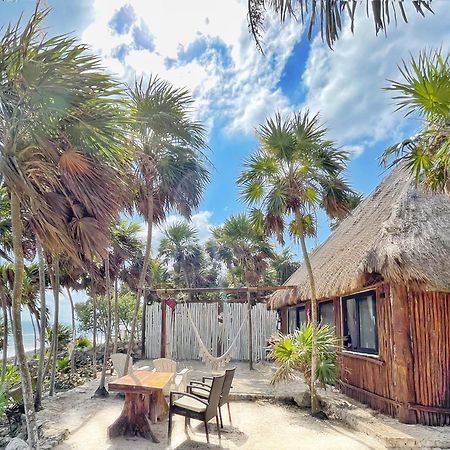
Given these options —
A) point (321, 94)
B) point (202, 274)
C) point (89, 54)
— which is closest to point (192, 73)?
point (321, 94)

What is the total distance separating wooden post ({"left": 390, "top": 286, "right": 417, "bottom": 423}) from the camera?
5367 millimetres

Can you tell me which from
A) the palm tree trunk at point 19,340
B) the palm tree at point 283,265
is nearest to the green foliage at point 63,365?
the palm tree trunk at point 19,340

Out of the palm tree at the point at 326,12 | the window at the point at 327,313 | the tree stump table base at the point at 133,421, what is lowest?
the tree stump table base at the point at 133,421

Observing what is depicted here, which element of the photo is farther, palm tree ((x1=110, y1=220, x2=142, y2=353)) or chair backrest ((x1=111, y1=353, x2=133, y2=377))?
palm tree ((x1=110, y1=220, x2=142, y2=353))

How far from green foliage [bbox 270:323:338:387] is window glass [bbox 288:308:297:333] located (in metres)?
5.90

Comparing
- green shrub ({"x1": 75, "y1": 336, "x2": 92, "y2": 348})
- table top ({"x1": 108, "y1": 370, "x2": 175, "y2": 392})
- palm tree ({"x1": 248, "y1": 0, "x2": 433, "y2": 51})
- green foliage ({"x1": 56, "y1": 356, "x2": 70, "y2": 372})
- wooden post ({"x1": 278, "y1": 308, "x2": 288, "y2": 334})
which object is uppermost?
palm tree ({"x1": 248, "y1": 0, "x2": 433, "y2": 51})

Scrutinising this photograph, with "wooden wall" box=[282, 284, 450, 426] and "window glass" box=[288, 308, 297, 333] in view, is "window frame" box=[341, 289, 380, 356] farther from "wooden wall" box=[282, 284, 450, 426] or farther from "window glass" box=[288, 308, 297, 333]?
"window glass" box=[288, 308, 297, 333]

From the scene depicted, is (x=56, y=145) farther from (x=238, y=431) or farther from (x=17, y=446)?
(x=238, y=431)

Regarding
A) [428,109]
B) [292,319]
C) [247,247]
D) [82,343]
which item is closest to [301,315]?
[292,319]

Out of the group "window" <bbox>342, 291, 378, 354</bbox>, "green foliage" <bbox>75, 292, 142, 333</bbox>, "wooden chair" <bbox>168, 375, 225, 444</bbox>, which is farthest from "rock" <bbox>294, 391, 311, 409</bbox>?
"green foliage" <bbox>75, 292, 142, 333</bbox>

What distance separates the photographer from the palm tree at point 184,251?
19797 millimetres

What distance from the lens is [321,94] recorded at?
716 centimetres

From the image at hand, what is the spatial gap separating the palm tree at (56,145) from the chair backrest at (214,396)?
1792 millimetres

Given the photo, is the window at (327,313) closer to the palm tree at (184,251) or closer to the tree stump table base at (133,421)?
the tree stump table base at (133,421)
